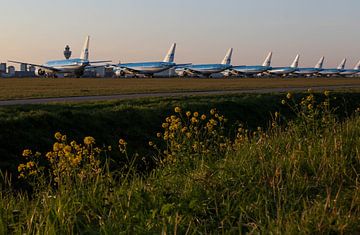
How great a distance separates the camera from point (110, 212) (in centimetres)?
525

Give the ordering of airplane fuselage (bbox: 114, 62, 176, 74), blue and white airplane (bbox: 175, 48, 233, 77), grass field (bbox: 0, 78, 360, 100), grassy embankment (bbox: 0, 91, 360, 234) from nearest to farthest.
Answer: grassy embankment (bbox: 0, 91, 360, 234), grass field (bbox: 0, 78, 360, 100), airplane fuselage (bbox: 114, 62, 176, 74), blue and white airplane (bbox: 175, 48, 233, 77)

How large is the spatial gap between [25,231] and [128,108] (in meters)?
14.8

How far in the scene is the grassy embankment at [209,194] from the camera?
4.91 meters

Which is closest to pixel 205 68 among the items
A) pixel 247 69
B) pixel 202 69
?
pixel 202 69

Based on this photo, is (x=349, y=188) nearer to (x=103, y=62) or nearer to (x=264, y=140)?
(x=264, y=140)

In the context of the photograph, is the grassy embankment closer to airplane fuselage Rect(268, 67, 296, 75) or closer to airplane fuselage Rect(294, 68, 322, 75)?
airplane fuselage Rect(268, 67, 296, 75)

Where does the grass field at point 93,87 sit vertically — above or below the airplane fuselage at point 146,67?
below

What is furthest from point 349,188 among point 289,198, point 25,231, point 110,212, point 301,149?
point 25,231

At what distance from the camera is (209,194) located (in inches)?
227

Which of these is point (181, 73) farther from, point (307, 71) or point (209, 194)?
point (209, 194)

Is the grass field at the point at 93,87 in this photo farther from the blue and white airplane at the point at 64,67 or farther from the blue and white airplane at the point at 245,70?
the blue and white airplane at the point at 245,70

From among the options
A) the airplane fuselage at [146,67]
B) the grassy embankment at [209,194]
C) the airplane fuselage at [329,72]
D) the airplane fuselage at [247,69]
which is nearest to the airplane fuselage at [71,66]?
the airplane fuselage at [146,67]

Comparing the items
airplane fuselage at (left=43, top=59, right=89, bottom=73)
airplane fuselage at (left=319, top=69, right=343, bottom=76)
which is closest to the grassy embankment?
airplane fuselage at (left=43, top=59, right=89, bottom=73)

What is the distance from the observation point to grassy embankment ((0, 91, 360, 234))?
4914mm
